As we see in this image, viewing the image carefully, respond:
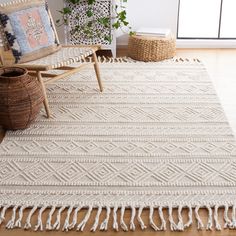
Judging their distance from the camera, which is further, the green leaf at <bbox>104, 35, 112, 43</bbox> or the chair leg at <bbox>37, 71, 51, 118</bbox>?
the green leaf at <bbox>104, 35, 112, 43</bbox>

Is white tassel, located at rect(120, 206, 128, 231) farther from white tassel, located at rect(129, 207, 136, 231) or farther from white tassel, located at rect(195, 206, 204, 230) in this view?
white tassel, located at rect(195, 206, 204, 230)

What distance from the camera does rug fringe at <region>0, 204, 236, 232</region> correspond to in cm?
179

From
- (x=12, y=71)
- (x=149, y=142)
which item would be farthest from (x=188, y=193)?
(x=12, y=71)

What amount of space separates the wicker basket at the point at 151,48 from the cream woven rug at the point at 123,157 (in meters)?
0.52

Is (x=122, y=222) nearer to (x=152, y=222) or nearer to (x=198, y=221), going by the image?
(x=152, y=222)

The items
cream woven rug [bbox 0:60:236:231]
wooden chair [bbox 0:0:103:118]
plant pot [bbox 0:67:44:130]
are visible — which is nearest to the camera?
cream woven rug [bbox 0:60:236:231]

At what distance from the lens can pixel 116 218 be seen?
1.83 m

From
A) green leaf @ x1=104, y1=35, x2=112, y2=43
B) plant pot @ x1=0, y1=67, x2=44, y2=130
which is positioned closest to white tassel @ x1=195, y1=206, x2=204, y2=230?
plant pot @ x1=0, y1=67, x2=44, y2=130

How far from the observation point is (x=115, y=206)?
190cm

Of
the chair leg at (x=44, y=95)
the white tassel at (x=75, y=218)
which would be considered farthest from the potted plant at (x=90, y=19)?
the white tassel at (x=75, y=218)

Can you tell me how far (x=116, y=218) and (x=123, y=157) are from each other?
49cm

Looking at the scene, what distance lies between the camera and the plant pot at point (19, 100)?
243 centimetres

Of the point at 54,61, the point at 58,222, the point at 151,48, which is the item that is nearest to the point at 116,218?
the point at 58,222

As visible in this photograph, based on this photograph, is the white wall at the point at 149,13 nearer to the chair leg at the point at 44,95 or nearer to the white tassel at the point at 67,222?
the chair leg at the point at 44,95
